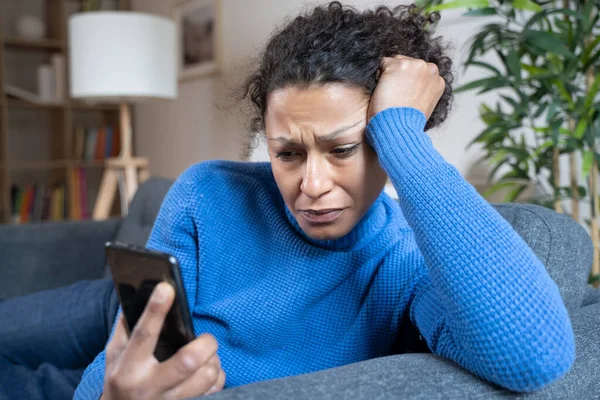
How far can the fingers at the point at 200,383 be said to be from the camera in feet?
1.97

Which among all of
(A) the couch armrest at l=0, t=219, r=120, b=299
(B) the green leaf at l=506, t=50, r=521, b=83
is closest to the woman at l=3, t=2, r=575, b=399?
(B) the green leaf at l=506, t=50, r=521, b=83

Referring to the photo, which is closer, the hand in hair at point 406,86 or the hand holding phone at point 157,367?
→ the hand holding phone at point 157,367

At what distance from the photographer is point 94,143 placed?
13.1 feet

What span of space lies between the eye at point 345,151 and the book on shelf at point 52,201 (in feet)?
11.2

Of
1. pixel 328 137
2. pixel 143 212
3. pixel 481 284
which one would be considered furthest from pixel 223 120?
pixel 481 284

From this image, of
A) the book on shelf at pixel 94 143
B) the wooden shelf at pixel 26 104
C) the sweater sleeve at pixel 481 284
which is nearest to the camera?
the sweater sleeve at pixel 481 284

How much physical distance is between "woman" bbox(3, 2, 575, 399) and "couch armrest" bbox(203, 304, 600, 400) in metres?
0.03

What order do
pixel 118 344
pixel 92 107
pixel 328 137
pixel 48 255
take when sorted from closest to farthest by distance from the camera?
1. pixel 118 344
2. pixel 328 137
3. pixel 48 255
4. pixel 92 107

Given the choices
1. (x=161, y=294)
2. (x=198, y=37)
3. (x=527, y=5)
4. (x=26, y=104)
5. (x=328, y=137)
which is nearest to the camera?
(x=161, y=294)

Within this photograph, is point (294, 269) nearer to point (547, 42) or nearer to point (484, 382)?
point (484, 382)

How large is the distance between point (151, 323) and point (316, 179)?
0.36 m

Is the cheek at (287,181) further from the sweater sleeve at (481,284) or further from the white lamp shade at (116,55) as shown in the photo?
the white lamp shade at (116,55)

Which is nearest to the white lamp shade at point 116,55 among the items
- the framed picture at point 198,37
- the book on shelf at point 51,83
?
the framed picture at point 198,37

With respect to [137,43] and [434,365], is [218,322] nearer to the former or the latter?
[434,365]
